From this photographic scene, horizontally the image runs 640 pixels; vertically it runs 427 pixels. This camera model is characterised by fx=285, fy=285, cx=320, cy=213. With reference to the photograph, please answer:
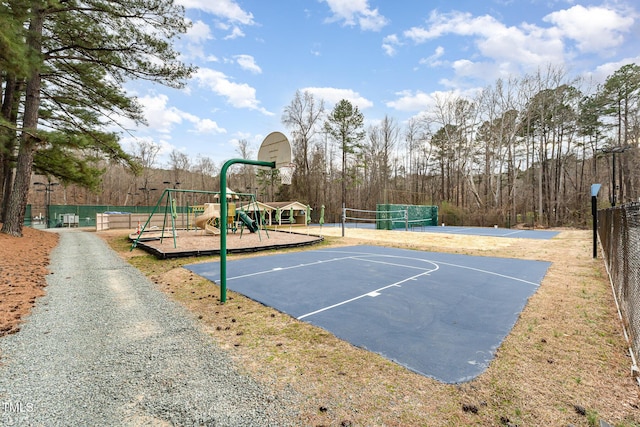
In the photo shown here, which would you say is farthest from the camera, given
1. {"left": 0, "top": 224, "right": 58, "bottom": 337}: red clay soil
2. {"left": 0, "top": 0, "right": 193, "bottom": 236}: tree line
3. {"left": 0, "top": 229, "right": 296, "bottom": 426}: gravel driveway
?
{"left": 0, "top": 0, "right": 193, "bottom": 236}: tree line

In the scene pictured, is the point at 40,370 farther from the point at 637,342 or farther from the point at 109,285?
the point at 637,342

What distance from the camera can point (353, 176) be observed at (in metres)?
33.1

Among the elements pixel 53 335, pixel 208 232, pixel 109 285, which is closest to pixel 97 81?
pixel 208 232

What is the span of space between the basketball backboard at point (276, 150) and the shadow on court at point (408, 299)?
2.49 m

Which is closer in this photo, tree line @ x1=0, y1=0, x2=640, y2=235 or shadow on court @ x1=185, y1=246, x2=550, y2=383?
shadow on court @ x1=185, y1=246, x2=550, y2=383

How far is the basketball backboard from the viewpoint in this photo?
18.8 feet

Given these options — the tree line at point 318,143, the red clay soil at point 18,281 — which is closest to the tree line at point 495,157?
the tree line at point 318,143

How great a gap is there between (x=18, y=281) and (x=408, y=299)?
7035 millimetres

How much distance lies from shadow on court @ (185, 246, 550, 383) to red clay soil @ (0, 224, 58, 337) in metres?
2.77

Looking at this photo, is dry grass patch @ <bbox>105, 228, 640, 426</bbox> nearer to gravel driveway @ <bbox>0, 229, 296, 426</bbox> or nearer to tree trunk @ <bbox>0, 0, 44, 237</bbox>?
gravel driveway @ <bbox>0, 229, 296, 426</bbox>

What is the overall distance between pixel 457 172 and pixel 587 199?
12.1 metres

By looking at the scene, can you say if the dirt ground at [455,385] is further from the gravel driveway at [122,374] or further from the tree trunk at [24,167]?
the tree trunk at [24,167]

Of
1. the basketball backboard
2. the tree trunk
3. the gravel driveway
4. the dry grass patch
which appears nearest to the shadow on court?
the dry grass patch
